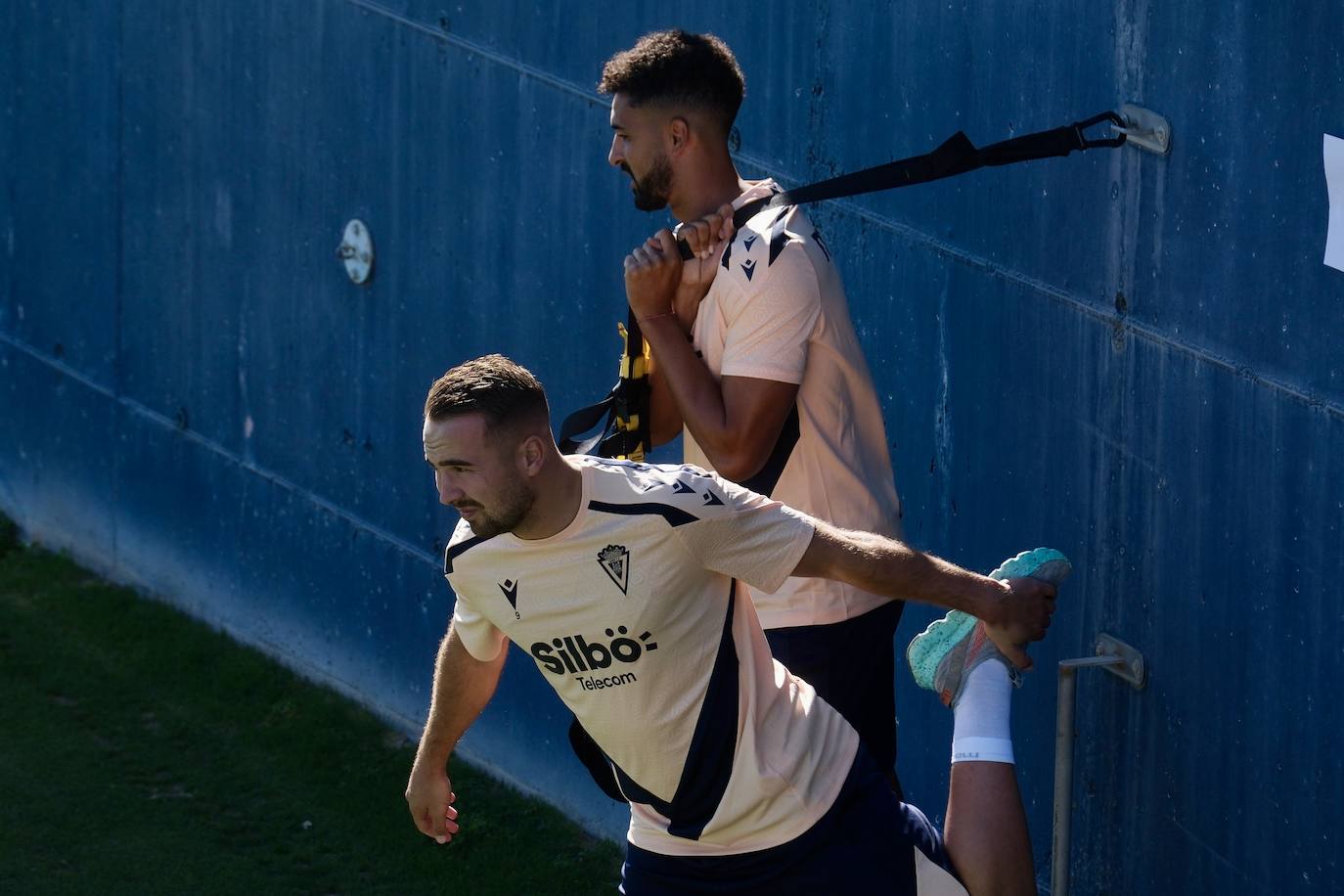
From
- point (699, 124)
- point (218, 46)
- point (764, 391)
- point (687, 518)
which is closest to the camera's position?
point (687, 518)

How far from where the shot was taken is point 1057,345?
461 cm

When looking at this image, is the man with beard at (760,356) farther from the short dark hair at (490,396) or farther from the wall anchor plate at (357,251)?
the wall anchor plate at (357,251)

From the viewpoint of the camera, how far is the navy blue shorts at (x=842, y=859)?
3.87 meters

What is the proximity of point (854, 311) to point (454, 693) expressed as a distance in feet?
5.54

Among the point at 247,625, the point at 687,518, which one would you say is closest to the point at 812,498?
the point at 687,518

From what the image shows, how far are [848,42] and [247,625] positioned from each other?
3725 mm

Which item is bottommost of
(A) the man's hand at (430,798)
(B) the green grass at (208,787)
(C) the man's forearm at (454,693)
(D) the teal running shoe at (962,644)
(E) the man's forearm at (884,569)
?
(B) the green grass at (208,787)

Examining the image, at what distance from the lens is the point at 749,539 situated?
3.78 metres

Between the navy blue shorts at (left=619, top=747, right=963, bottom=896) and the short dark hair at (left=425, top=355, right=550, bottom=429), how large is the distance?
952mm

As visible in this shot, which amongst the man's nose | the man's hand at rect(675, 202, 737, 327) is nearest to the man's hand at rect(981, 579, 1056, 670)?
the man's hand at rect(675, 202, 737, 327)

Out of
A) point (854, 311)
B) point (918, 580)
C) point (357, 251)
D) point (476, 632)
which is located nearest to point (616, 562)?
point (476, 632)

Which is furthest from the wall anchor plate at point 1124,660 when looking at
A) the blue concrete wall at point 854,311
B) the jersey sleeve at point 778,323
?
the jersey sleeve at point 778,323

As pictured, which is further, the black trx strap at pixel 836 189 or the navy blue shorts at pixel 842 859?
the black trx strap at pixel 836 189

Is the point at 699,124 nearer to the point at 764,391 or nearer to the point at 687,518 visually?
the point at 764,391
